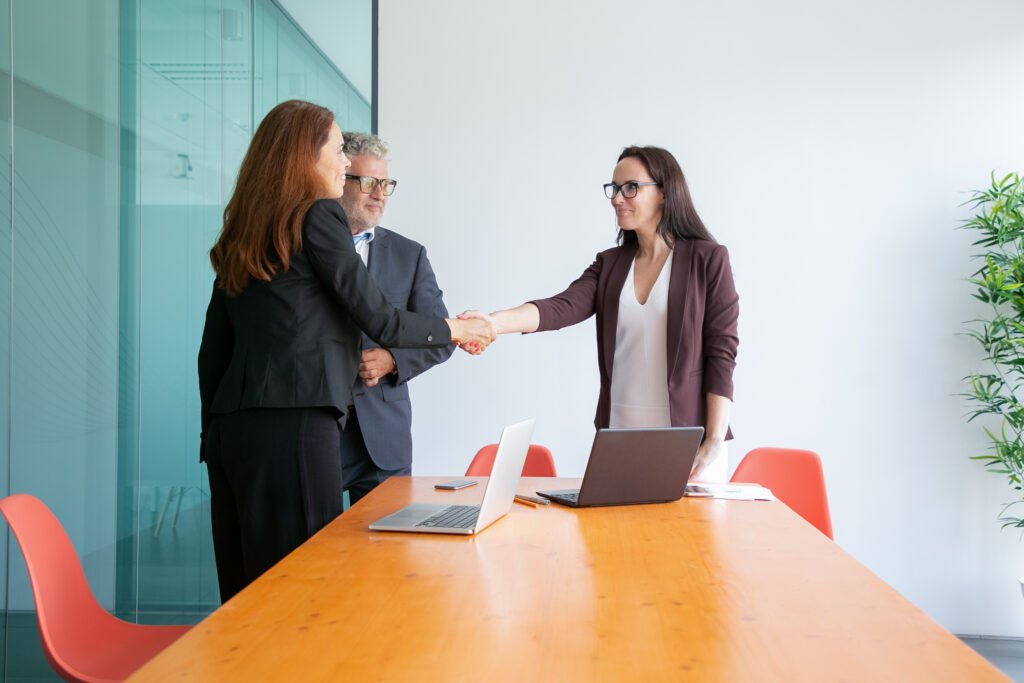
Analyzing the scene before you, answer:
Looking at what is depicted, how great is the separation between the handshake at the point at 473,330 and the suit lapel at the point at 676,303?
0.58 m

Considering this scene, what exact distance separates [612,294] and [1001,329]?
2.33 m

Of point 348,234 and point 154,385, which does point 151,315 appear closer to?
point 154,385

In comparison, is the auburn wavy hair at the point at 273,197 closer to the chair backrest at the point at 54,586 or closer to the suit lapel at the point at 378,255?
the chair backrest at the point at 54,586

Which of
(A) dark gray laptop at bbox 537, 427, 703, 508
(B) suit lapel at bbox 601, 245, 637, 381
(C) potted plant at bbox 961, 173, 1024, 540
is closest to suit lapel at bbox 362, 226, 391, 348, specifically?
(B) suit lapel at bbox 601, 245, 637, 381

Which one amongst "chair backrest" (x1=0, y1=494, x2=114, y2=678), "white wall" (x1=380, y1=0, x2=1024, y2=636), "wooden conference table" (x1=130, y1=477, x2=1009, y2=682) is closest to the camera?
"wooden conference table" (x1=130, y1=477, x2=1009, y2=682)

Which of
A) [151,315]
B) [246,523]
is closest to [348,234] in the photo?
[246,523]

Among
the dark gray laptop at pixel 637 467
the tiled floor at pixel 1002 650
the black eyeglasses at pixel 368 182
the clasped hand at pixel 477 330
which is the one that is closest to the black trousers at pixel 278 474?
the dark gray laptop at pixel 637 467

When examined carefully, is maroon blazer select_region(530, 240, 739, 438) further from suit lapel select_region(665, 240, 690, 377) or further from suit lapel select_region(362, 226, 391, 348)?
suit lapel select_region(362, 226, 391, 348)

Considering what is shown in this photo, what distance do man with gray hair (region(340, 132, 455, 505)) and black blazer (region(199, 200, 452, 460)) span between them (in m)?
0.60

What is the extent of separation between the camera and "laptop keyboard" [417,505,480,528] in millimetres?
1976

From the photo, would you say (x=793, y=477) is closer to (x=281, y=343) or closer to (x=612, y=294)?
(x=612, y=294)

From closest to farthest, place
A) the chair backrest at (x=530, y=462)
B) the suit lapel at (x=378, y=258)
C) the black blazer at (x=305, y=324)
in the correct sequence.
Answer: the black blazer at (x=305, y=324)
the suit lapel at (x=378, y=258)
the chair backrest at (x=530, y=462)

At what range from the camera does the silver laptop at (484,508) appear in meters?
1.93

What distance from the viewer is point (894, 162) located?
14.2 feet
